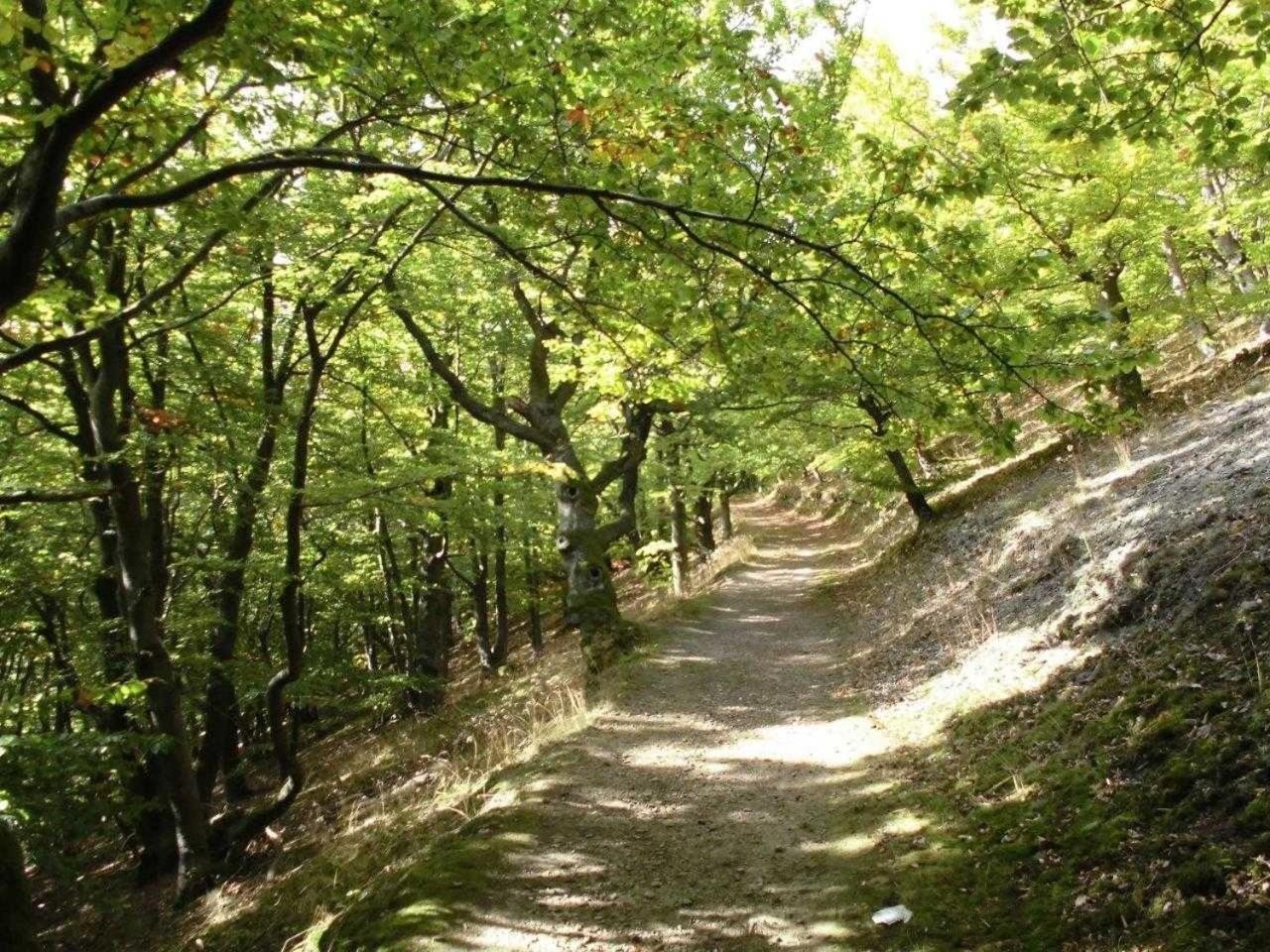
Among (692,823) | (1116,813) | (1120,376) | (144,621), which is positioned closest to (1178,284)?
(1120,376)

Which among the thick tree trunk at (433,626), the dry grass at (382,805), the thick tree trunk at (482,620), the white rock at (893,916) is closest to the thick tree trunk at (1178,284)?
the dry grass at (382,805)

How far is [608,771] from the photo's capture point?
7.55 m

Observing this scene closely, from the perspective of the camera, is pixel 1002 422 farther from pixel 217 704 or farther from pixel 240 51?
pixel 217 704

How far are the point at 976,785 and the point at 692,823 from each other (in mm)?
2294

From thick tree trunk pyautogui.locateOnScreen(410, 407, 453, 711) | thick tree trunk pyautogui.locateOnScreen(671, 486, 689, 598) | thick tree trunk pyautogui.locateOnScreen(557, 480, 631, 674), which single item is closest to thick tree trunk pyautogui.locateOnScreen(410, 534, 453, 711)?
thick tree trunk pyautogui.locateOnScreen(410, 407, 453, 711)

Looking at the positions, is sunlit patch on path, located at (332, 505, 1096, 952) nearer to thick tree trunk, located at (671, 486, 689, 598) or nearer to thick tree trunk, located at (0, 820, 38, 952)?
thick tree trunk, located at (0, 820, 38, 952)

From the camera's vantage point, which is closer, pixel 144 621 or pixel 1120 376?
pixel 144 621

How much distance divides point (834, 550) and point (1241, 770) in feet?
68.6

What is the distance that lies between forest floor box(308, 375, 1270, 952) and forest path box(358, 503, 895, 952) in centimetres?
3

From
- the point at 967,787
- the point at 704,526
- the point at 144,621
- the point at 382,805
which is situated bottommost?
the point at 967,787

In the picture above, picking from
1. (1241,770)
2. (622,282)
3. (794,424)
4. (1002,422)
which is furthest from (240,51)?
(794,424)

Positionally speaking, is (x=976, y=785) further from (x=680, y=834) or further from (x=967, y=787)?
(x=680, y=834)

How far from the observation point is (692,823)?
641 centimetres

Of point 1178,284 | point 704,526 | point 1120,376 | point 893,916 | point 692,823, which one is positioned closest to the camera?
point 893,916
